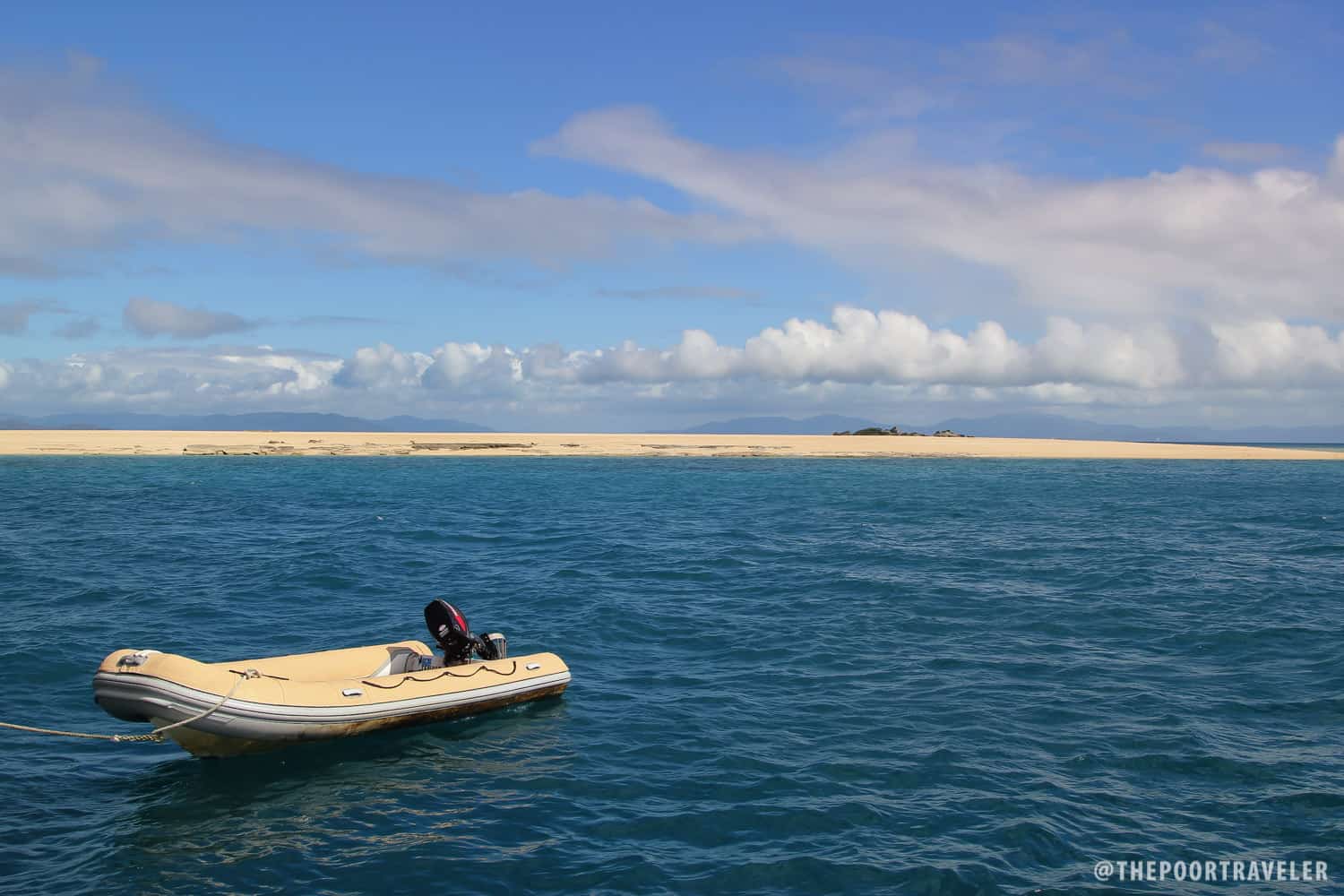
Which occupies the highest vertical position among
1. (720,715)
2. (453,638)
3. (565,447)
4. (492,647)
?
(565,447)

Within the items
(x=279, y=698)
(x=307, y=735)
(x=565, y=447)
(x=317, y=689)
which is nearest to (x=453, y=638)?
(x=317, y=689)

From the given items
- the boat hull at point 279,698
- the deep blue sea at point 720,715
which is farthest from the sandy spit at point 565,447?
the boat hull at point 279,698

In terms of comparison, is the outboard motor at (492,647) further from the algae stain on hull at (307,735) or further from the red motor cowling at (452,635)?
the algae stain on hull at (307,735)

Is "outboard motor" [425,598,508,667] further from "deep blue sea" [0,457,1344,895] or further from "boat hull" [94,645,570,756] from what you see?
"deep blue sea" [0,457,1344,895]

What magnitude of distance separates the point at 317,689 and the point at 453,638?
9.42 feet

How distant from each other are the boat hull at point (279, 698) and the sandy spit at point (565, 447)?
73.5 metres

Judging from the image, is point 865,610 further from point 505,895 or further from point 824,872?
point 505,895

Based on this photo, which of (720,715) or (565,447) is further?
(565,447)

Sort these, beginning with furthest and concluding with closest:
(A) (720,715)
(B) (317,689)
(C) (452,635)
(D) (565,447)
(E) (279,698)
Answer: (D) (565,447) < (C) (452,635) < (A) (720,715) < (B) (317,689) < (E) (279,698)

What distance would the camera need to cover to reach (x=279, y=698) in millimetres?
12836

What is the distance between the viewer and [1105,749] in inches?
521

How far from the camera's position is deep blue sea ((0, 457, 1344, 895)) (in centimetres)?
1019

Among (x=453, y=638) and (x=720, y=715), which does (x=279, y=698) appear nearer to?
(x=453, y=638)

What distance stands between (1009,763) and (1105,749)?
1752 millimetres
